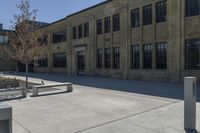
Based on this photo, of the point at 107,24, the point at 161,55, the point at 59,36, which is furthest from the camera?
the point at 59,36

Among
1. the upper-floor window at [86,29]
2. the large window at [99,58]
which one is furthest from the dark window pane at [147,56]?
the upper-floor window at [86,29]

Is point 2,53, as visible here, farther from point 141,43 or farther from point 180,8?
point 180,8

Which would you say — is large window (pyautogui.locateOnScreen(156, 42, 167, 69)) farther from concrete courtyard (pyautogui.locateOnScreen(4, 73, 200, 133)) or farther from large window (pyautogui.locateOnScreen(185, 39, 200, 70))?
concrete courtyard (pyautogui.locateOnScreen(4, 73, 200, 133))

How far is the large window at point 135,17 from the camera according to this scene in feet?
75.4

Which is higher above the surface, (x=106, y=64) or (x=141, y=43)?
(x=141, y=43)

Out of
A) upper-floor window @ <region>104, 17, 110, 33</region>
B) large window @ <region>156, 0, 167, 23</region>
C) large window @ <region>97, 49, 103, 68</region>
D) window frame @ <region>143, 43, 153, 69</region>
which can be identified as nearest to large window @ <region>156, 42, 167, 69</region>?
window frame @ <region>143, 43, 153, 69</region>

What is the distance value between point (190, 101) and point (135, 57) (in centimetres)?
1717

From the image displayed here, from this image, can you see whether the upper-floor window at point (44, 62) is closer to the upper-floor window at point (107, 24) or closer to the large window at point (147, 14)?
the upper-floor window at point (107, 24)

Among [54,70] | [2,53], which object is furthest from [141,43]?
[2,53]

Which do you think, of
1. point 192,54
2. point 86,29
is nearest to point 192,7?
point 192,54

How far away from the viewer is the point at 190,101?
6.16 m

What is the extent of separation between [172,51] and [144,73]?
3.79 metres

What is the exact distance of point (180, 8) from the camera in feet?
62.0

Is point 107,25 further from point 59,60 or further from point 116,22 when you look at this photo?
point 59,60
